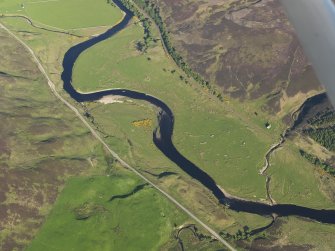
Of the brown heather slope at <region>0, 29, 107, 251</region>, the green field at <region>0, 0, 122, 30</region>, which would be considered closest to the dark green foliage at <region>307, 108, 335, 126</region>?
the brown heather slope at <region>0, 29, 107, 251</region>

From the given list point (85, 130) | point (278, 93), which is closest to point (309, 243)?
point (278, 93)

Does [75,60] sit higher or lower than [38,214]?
higher

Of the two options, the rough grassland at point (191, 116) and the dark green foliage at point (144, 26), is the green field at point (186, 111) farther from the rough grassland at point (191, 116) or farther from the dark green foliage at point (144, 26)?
the dark green foliage at point (144, 26)

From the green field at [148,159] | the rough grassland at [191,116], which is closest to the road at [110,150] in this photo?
the green field at [148,159]

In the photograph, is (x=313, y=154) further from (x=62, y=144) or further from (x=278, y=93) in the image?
(x=62, y=144)

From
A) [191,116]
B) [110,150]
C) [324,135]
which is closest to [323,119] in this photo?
[324,135]

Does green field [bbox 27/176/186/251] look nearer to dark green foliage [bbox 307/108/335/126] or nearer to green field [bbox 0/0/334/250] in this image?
green field [bbox 0/0/334/250]
